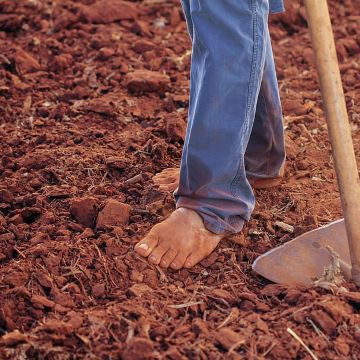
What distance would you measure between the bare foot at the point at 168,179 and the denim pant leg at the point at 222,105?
28 centimetres

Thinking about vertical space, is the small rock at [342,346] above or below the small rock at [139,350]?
below

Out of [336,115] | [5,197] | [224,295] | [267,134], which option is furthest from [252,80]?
[5,197]

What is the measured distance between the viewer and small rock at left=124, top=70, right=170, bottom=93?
481 cm

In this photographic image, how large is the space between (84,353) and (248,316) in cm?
54

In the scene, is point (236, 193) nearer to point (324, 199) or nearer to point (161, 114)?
point (324, 199)

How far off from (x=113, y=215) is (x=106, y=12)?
2588 millimetres

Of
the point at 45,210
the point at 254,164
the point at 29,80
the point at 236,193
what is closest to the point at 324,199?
the point at 254,164

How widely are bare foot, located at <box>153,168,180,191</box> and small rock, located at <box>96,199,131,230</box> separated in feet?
0.72

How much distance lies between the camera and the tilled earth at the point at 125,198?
2.81m

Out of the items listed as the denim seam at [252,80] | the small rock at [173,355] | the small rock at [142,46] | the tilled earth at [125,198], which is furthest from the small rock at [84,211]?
the small rock at [142,46]

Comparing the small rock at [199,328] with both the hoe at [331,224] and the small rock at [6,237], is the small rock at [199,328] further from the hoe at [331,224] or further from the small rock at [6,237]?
the small rock at [6,237]

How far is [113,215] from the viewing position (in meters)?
3.45

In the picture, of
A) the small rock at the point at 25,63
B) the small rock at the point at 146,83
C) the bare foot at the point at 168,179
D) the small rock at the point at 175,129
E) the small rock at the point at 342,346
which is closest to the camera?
the small rock at the point at 342,346

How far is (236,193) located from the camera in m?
3.27
